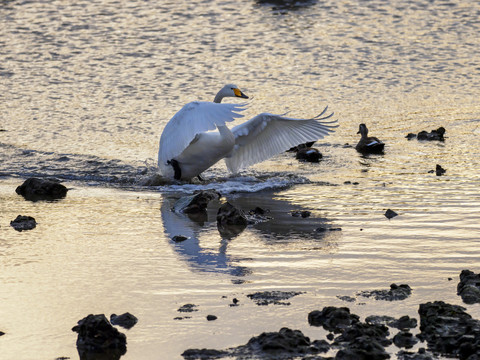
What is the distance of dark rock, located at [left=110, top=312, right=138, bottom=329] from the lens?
5.95 m

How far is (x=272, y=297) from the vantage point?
21.2ft

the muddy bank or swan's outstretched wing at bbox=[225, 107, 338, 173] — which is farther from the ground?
the muddy bank

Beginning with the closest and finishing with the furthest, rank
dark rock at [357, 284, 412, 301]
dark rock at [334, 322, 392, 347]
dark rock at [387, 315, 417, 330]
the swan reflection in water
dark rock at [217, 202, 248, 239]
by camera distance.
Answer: dark rock at [334, 322, 392, 347]
dark rock at [387, 315, 417, 330]
dark rock at [357, 284, 412, 301]
the swan reflection in water
dark rock at [217, 202, 248, 239]

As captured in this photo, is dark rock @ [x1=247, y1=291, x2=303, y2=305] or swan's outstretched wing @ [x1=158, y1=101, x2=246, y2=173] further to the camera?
swan's outstretched wing @ [x1=158, y1=101, x2=246, y2=173]

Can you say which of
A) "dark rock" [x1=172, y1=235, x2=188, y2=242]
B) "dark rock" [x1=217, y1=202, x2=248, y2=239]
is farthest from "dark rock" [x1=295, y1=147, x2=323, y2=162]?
Answer: "dark rock" [x1=172, y1=235, x2=188, y2=242]

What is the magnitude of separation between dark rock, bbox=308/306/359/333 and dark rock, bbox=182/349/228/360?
0.76 m

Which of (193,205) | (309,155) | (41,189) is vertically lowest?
(309,155)

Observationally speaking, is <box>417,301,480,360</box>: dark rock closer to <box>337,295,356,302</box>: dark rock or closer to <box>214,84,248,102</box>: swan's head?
<box>337,295,356,302</box>: dark rock

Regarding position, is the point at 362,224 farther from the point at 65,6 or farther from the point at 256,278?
the point at 65,6

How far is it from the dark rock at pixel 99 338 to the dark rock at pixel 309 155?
24.0 feet

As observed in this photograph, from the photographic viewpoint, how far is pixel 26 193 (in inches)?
414

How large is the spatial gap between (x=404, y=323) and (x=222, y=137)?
569 cm

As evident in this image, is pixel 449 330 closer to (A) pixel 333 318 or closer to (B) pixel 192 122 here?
(A) pixel 333 318

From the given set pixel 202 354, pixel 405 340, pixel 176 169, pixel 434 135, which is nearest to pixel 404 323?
pixel 405 340
